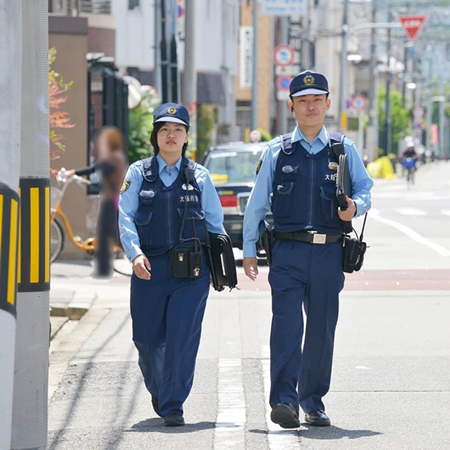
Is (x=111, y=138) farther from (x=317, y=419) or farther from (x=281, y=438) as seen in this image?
(x=317, y=419)

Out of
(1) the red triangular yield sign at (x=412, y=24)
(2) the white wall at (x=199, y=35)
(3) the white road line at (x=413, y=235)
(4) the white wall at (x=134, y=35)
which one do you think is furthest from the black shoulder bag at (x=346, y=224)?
(1) the red triangular yield sign at (x=412, y=24)

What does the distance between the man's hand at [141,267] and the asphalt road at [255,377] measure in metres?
0.90

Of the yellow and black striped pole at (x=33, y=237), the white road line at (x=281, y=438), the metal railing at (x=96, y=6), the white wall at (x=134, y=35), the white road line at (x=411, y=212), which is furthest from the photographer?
the white wall at (x=134, y=35)

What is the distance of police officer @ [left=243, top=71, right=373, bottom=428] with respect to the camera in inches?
296

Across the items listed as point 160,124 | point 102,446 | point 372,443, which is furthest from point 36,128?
point 372,443

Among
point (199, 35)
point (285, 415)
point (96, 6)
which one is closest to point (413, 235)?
point (96, 6)

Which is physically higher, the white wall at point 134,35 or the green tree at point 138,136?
the white wall at point 134,35

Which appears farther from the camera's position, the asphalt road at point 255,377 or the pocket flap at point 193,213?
the pocket flap at point 193,213

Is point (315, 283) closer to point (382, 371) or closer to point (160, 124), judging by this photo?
point (160, 124)

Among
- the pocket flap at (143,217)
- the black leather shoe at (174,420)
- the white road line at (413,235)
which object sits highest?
the pocket flap at (143,217)

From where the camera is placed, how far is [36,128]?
6.59 meters

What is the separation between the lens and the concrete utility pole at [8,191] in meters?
5.64

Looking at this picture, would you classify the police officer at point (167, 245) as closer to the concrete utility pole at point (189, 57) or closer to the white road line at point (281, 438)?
the white road line at point (281, 438)

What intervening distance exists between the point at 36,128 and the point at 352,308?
7450 millimetres
